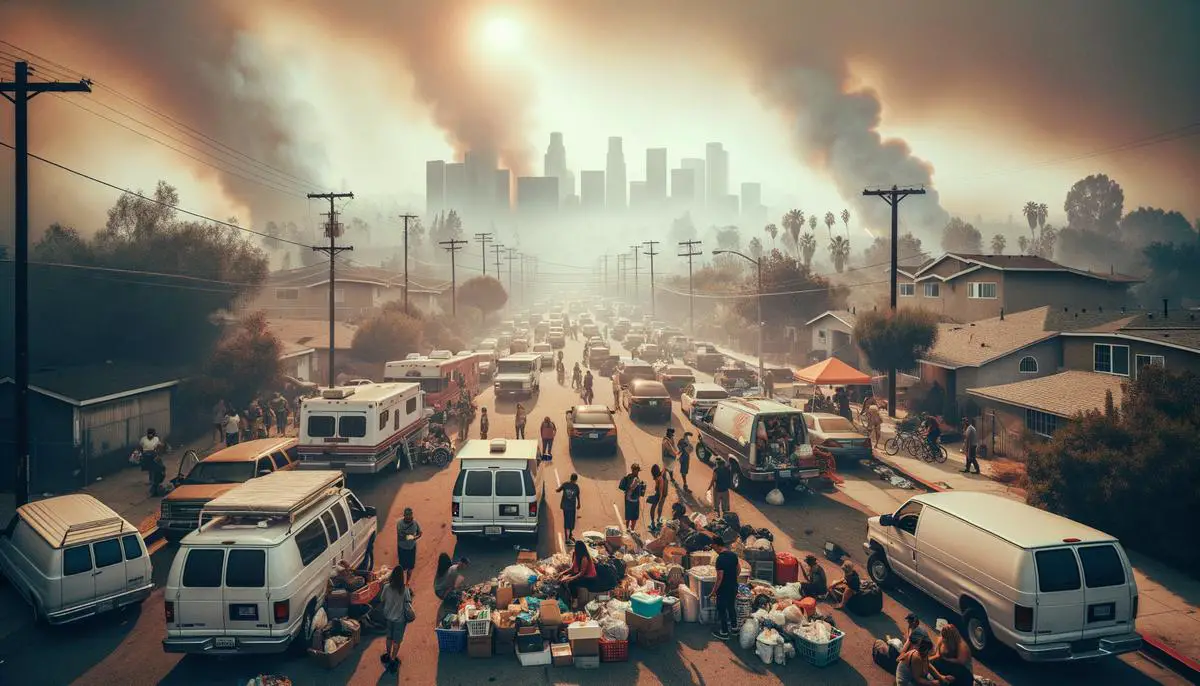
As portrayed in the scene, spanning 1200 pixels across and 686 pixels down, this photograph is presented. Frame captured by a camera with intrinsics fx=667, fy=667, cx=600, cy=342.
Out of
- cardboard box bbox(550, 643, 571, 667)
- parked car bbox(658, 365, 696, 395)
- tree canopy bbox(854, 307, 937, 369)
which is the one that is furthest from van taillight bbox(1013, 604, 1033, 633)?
parked car bbox(658, 365, 696, 395)

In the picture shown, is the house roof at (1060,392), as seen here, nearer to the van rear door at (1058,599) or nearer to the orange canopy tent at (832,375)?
the orange canopy tent at (832,375)

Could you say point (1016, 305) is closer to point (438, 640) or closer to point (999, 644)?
point (999, 644)

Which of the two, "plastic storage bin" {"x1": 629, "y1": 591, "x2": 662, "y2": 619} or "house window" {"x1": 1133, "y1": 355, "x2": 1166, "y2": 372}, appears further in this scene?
"house window" {"x1": 1133, "y1": 355, "x2": 1166, "y2": 372}

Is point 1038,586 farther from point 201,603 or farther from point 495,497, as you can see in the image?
point 201,603

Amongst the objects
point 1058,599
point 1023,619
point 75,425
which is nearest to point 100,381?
point 75,425

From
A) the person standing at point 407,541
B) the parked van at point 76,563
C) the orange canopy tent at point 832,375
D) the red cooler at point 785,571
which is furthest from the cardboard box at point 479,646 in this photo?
the orange canopy tent at point 832,375

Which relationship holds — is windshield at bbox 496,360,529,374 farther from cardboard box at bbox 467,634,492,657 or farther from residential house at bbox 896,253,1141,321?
cardboard box at bbox 467,634,492,657
